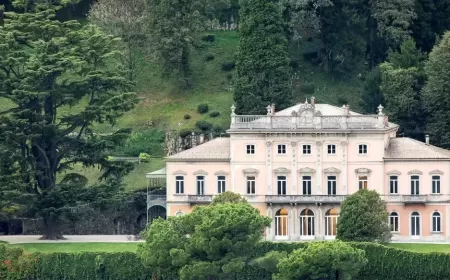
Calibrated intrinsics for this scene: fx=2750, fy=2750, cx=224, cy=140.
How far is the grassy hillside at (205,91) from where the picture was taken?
15788 cm

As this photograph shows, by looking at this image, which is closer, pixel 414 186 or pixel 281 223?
pixel 414 186

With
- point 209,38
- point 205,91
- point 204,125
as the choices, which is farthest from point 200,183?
point 209,38

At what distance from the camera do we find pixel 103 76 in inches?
5743

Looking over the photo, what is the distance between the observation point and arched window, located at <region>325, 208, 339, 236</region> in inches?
5689

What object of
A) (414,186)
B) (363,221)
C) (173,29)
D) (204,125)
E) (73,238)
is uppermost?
(173,29)

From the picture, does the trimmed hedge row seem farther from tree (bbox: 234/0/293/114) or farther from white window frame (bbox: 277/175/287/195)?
tree (bbox: 234/0/293/114)

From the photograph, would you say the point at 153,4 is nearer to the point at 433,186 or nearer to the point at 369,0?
the point at 369,0

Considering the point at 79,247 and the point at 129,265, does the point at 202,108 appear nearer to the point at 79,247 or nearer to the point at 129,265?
the point at 79,247

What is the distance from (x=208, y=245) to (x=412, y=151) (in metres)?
16.3

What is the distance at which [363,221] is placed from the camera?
13900 centimetres

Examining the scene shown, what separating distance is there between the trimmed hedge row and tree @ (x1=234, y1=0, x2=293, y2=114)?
16962mm

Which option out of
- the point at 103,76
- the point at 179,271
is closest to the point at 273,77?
the point at 103,76

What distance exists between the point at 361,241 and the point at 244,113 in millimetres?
16739

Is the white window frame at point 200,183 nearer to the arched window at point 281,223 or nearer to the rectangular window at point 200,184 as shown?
the rectangular window at point 200,184
